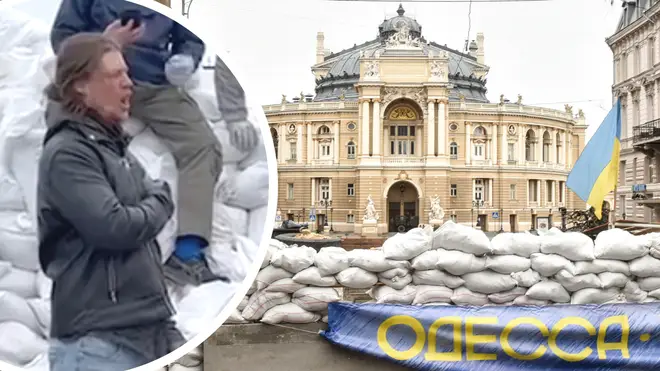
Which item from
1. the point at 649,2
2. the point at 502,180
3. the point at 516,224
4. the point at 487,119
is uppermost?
the point at 649,2

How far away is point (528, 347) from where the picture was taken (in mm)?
3283

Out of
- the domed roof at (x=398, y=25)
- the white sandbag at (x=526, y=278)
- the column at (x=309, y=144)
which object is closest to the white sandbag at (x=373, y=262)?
the white sandbag at (x=526, y=278)

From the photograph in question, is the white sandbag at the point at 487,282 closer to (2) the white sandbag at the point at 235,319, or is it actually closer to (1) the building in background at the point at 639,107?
(2) the white sandbag at the point at 235,319

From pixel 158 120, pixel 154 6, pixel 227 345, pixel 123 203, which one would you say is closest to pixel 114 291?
pixel 123 203

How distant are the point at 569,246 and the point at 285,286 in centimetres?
187

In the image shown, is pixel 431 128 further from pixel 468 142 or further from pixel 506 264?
pixel 506 264

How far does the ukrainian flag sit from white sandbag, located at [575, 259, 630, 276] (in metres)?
2.21

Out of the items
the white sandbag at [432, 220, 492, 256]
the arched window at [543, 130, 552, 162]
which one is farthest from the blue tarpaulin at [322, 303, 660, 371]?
the arched window at [543, 130, 552, 162]

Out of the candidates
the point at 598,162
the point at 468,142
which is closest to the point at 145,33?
the point at 598,162

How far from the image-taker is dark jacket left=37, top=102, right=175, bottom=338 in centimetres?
194

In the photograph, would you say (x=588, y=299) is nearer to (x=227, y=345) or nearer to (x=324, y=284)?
(x=324, y=284)

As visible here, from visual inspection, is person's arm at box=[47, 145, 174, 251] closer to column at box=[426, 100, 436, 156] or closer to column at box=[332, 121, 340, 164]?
column at box=[426, 100, 436, 156]

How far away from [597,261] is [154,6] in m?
3.11

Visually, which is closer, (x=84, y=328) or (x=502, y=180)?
(x=84, y=328)
